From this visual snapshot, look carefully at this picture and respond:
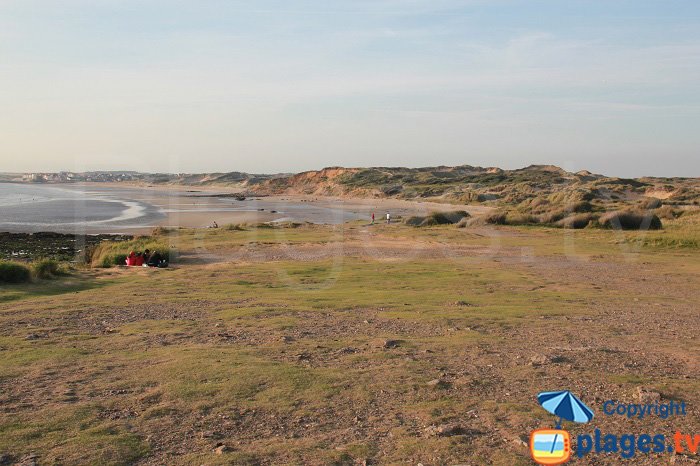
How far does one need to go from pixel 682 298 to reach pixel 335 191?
110 meters

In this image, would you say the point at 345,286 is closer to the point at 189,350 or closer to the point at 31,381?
the point at 189,350

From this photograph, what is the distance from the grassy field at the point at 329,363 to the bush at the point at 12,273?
992mm

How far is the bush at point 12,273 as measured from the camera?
59.0ft

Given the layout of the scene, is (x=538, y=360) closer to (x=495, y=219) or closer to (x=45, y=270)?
(x=45, y=270)

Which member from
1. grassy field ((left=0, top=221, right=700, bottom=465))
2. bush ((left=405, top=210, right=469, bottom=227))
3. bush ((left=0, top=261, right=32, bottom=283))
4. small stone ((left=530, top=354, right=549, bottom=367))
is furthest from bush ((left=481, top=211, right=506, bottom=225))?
small stone ((left=530, top=354, right=549, bottom=367))

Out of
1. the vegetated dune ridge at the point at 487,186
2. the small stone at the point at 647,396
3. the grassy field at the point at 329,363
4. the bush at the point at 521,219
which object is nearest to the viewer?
the grassy field at the point at 329,363

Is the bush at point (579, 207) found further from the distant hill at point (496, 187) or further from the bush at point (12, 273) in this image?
the bush at point (12, 273)

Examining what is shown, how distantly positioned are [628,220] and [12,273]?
33.4 m

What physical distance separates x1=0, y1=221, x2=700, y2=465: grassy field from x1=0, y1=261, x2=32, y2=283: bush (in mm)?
992

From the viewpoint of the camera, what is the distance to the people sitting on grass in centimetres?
2348

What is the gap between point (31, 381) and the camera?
8156 mm

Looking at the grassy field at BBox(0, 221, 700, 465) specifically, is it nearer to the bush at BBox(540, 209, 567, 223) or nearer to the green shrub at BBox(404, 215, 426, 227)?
the bush at BBox(540, 209, 567, 223)

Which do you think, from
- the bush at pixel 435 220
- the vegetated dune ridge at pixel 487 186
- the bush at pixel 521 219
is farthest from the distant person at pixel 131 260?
the vegetated dune ridge at pixel 487 186

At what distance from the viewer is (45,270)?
1959cm
